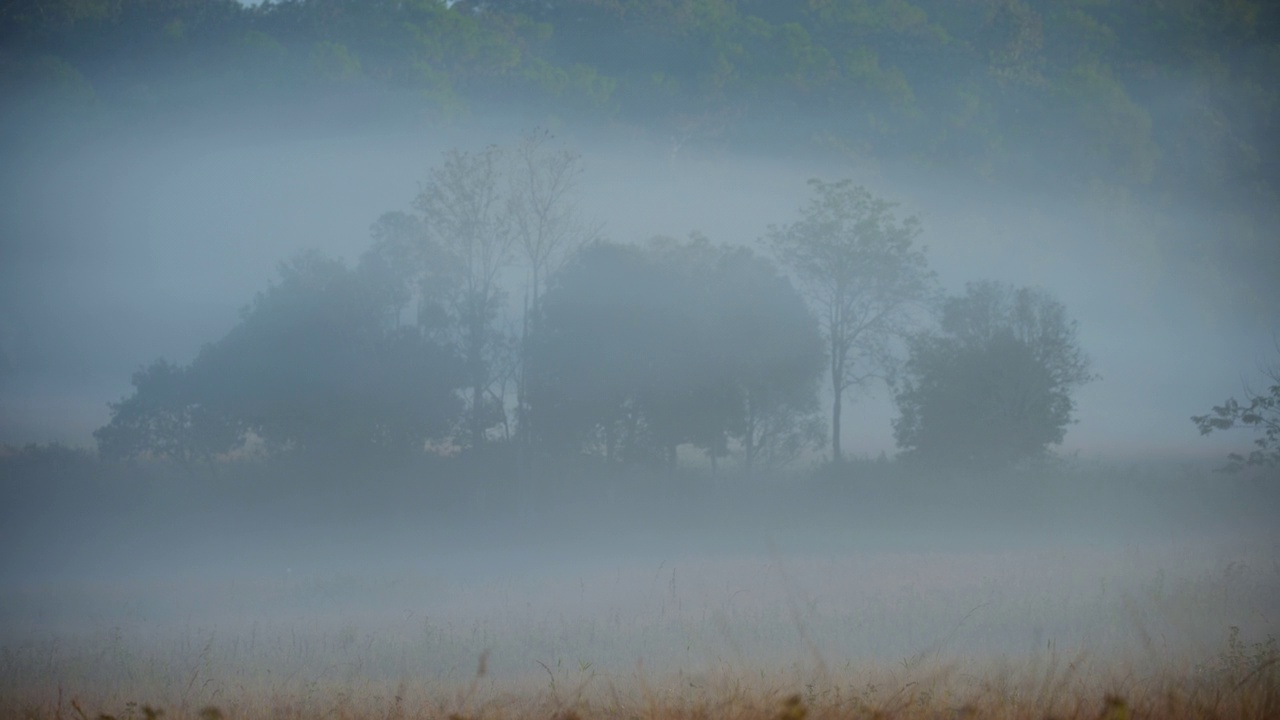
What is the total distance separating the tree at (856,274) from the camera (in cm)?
2052

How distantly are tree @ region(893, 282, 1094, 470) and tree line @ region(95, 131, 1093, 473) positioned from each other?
44 mm

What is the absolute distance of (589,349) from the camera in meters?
20.1

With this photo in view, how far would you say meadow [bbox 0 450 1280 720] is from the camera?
540cm

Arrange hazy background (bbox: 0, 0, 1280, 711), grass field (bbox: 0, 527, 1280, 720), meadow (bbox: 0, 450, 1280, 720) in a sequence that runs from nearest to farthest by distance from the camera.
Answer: grass field (bbox: 0, 527, 1280, 720) < meadow (bbox: 0, 450, 1280, 720) < hazy background (bbox: 0, 0, 1280, 711)

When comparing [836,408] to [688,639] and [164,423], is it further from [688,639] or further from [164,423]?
[164,423]

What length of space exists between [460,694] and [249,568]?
14856mm

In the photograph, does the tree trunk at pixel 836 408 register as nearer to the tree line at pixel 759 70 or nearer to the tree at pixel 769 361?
the tree at pixel 769 361

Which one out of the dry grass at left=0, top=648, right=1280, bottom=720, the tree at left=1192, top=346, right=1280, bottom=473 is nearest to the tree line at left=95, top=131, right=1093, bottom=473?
the tree at left=1192, top=346, right=1280, bottom=473

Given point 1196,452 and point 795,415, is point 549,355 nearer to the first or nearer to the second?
point 795,415

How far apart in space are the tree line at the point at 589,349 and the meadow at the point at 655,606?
55.3 inches

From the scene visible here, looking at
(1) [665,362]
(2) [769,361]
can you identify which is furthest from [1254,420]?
(1) [665,362]

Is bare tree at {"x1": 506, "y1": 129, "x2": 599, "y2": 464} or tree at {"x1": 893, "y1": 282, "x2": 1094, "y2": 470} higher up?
bare tree at {"x1": 506, "y1": 129, "x2": 599, "y2": 464}

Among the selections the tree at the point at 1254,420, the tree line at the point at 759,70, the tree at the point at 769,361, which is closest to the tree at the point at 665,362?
the tree at the point at 769,361

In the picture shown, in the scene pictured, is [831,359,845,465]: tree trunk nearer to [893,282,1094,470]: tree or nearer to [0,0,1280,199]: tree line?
[893,282,1094,470]: tree
